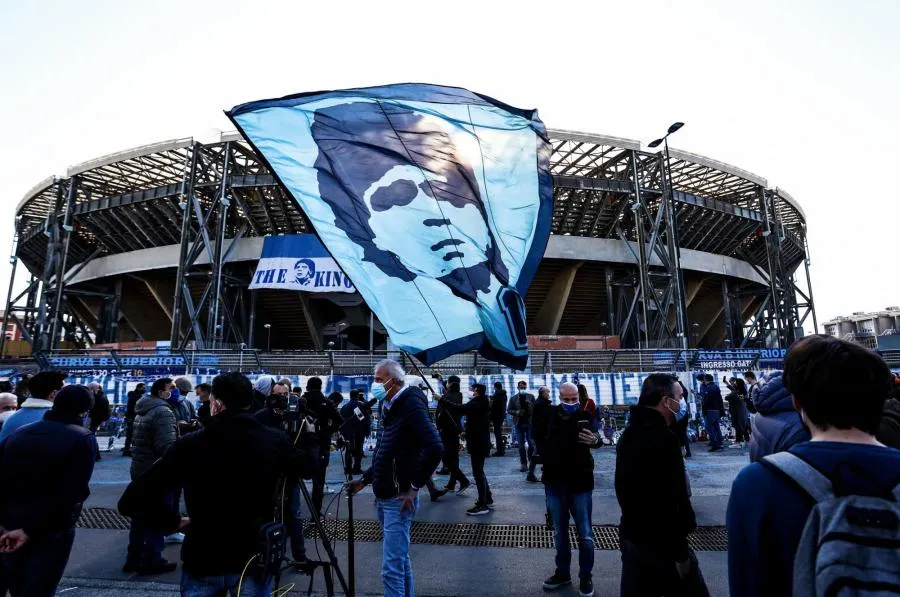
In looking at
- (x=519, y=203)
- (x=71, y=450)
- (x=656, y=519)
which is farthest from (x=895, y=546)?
(x=519, y=203)

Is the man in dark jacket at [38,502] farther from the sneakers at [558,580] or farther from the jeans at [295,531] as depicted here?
the sneakers at [558,580]

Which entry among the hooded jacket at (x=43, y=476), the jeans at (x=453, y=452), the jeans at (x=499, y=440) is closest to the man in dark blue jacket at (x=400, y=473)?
the hooded jacket at (x=43, y=476)

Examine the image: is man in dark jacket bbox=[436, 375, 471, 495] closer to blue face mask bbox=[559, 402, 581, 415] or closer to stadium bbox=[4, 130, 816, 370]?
blue face mask bbox=[559, 402, 581, 415]

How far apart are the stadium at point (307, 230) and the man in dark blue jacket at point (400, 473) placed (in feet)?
67.5

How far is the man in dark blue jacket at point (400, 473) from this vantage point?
3439 mm

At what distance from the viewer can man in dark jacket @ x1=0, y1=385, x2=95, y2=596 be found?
9.52ft

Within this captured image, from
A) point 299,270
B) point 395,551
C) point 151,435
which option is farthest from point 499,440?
point 299,270

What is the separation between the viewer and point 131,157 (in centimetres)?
2481

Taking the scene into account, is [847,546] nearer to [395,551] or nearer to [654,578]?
[654,578]

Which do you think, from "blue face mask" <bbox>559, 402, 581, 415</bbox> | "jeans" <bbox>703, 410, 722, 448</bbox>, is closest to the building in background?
"jeans" <bbox>703, 410, 722, 448</bbox>

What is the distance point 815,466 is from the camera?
120cm

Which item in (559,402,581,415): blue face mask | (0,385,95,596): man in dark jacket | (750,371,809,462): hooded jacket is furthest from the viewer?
(559,402,581,415): blue face mask

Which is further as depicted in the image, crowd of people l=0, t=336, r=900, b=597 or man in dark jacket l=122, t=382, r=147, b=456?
man in dark jacket l=122, t=382, r=147, b=456

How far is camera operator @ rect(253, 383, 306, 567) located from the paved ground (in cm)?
25
